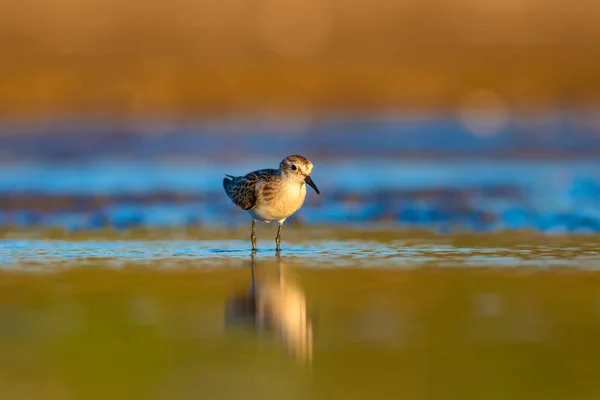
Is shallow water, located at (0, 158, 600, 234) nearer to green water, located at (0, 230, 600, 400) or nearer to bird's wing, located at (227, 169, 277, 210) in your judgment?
bird's wing, located at (227, 169, 277, 210)

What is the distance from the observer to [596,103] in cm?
2380

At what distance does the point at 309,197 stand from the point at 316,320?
6934 millimetres

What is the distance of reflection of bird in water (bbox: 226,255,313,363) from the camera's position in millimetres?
6691

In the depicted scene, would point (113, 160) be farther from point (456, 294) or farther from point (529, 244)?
point (456, 294)

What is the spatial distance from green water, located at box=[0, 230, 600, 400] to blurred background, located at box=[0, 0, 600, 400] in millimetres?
26

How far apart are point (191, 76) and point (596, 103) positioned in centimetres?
805

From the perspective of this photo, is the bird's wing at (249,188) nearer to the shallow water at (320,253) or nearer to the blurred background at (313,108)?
the shallow water at (320,253)

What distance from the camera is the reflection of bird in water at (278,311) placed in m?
6.69

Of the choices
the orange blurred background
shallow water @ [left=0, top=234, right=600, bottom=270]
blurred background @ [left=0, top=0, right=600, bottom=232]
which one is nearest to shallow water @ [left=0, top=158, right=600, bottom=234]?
blurred background @ [left=0, top=0, right=600, bottom=232]

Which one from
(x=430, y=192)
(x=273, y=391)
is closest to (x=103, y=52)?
(x=430, y=192)

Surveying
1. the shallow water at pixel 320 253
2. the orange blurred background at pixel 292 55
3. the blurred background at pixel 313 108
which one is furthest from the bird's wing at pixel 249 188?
the orange blurred background at pixel 292 55

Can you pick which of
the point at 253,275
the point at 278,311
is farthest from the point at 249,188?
the point at 278,311

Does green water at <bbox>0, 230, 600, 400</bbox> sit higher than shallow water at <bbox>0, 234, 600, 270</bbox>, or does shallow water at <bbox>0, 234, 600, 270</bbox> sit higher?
shallow water at <bbox>0, 234, 600, 270</bbox>

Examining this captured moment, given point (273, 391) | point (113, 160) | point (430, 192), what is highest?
point (113, 160)
